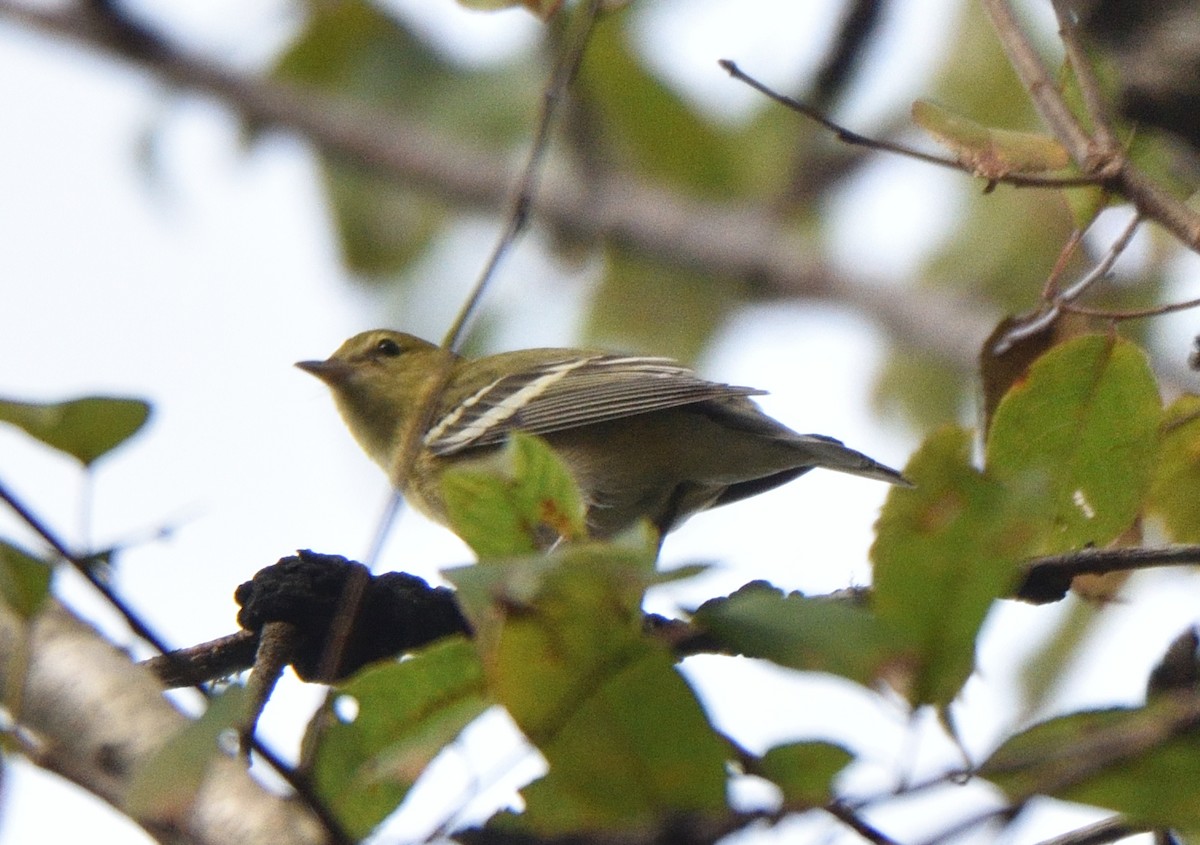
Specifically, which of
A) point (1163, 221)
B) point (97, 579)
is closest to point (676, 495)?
point (1163, 221)

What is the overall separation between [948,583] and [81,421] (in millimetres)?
1042

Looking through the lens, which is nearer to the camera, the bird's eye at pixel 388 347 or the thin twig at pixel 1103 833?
the thin twig at pixel 1103 833

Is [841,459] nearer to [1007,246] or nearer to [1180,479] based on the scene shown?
[1180,479]

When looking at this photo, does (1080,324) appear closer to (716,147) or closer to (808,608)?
(808,608)

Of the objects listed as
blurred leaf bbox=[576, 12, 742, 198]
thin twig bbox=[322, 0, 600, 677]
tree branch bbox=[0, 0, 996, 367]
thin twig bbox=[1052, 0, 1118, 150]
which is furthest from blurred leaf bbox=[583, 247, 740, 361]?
thin twig bbox=[1052, 0, 1118, 150]

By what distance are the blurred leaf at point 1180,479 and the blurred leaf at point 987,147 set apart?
0.54 m

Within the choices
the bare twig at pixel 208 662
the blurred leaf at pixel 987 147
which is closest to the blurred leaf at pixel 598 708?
the bare twig at pixel 208 662

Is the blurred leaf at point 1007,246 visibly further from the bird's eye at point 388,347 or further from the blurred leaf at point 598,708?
the blurred leaf at point 598,708

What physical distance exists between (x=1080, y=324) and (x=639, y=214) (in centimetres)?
449

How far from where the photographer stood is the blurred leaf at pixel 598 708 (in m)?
1.46

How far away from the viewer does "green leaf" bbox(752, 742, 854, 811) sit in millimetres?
1400

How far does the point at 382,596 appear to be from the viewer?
2242 mm

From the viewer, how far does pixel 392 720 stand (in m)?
1.59

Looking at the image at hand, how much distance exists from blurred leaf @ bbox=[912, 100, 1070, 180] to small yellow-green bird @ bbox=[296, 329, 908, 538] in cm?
220
